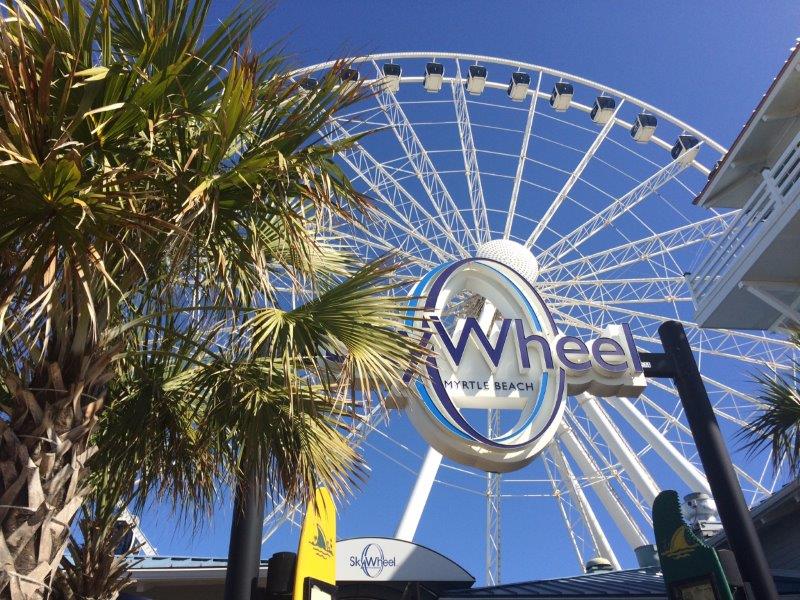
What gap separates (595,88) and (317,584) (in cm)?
1986

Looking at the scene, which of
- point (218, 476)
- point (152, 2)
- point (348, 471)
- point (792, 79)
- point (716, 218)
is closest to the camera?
→ point (152, 2)

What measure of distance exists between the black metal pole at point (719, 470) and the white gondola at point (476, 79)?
42.8 feet

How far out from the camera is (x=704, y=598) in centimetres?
610

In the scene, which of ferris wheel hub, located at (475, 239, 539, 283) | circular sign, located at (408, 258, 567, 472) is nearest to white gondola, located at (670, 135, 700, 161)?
ferris wheel hub, located at (475, 239, 539, 283)

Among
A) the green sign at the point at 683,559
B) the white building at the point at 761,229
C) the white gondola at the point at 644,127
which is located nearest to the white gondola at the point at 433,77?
the white gondola at the point at 644,127

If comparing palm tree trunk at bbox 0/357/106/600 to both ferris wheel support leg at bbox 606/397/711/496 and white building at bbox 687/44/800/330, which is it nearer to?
white building at bbox 687/44/800/330

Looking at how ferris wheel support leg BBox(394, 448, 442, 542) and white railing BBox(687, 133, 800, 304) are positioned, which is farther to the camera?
ferris wheel support leg BBox(394, 448, 442, 542)

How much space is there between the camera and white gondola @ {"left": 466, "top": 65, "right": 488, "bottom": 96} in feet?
68.6

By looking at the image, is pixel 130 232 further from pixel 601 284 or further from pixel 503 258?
pixel 601 284

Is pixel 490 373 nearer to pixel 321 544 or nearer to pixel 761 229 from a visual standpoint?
pixel 321 544

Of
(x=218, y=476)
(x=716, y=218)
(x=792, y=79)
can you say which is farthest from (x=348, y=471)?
(x=716, y=218)

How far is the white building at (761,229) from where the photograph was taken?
1069cm

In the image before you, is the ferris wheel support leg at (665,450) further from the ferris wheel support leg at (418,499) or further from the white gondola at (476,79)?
the white gondola at (476,79)

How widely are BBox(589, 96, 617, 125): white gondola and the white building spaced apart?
795 centimetres
